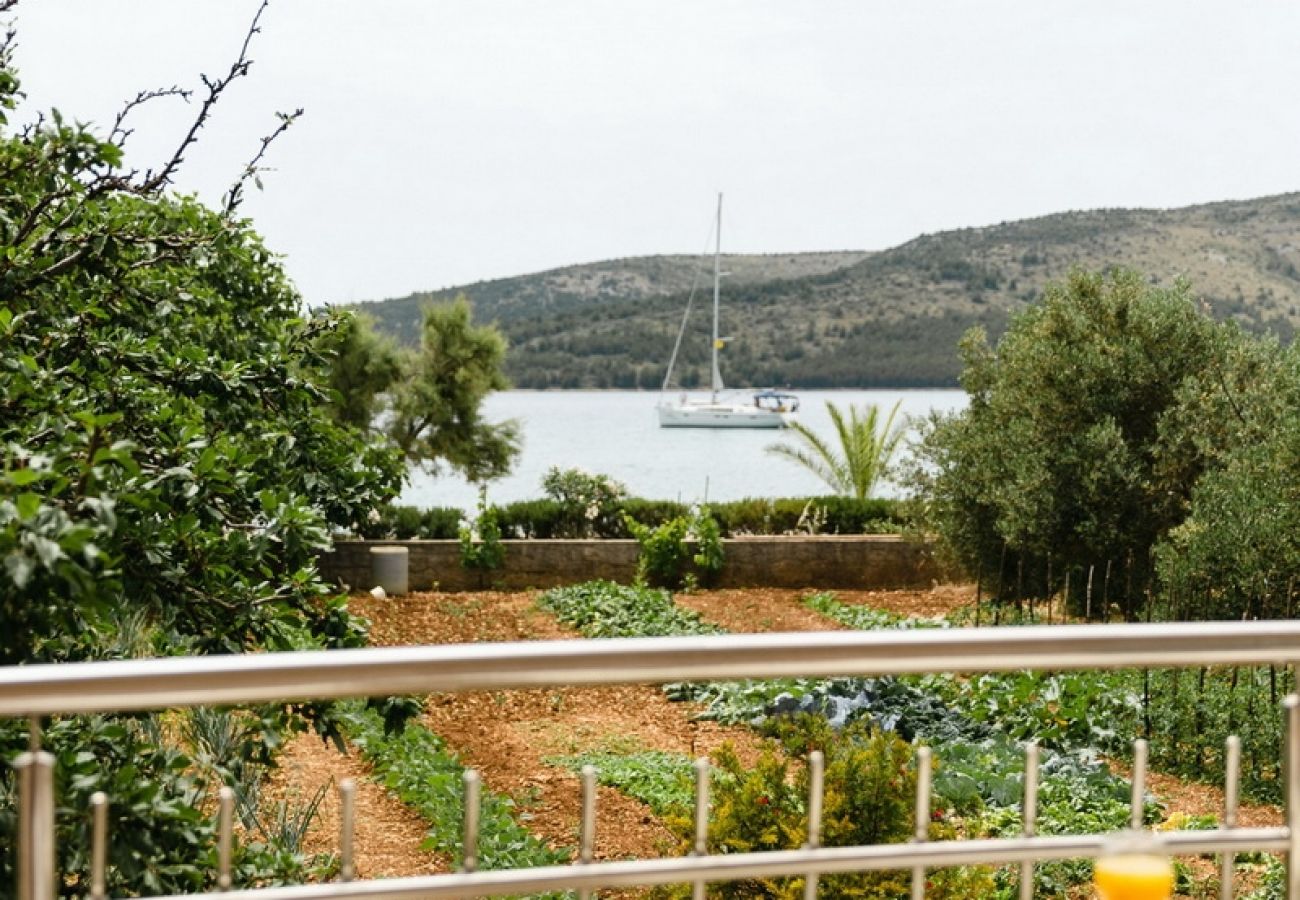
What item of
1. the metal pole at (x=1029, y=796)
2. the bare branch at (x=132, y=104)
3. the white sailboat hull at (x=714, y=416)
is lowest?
the metal pole at (x=1029, y=796)

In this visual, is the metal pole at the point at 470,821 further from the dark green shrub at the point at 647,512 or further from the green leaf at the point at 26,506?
the dark green shrub at the point at 647,512

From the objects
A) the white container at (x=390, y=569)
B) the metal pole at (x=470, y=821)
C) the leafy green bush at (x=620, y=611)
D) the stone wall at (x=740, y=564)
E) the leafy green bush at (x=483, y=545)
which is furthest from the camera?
the stone wall at (x=740, y=564)

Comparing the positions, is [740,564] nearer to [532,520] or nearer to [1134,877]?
[532,520]

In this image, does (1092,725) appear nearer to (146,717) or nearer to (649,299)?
(146,717)

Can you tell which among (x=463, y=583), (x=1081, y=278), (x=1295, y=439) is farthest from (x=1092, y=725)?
(x=463, y=583)

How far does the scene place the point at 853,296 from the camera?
1870 inches

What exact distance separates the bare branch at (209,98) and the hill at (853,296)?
115 feet

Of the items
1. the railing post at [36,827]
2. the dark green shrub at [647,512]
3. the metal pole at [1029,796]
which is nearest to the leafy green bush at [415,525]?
the dark green shrub at [647,512]

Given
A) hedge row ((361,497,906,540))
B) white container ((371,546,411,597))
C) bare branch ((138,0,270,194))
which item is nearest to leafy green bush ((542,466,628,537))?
hedge row ((361,497,906,540))

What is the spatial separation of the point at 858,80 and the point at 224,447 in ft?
65.3

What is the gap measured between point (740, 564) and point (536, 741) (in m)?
7.52

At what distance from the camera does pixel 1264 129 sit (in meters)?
17.5

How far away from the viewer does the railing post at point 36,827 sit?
163 cm

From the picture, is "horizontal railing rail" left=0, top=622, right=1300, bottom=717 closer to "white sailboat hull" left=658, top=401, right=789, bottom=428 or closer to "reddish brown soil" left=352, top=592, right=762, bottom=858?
"reddish brown soil" left=352, top=592, right=762, bottom=858
